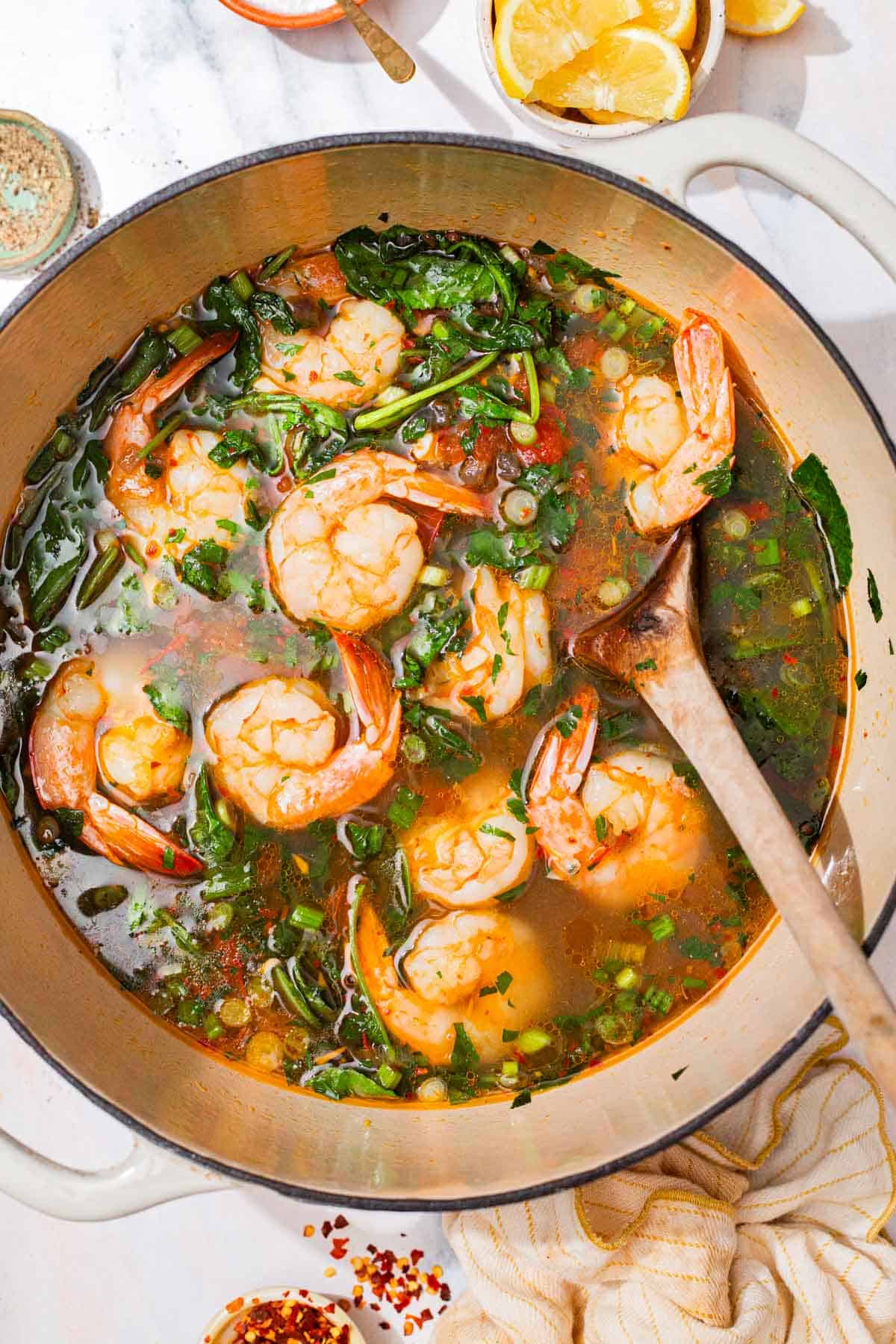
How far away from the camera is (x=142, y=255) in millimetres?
2371

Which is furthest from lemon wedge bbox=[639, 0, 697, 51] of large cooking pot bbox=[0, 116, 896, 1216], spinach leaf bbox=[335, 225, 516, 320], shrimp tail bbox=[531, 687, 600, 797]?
shrimp tail bbox=[531, 687, 600, 797]

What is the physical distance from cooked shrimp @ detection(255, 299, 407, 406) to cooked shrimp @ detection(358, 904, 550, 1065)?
1.19m

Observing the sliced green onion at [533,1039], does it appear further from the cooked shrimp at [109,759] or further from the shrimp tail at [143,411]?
the shrimp tail at [143,411]

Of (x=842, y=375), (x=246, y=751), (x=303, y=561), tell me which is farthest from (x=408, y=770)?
(x=842, y=375)

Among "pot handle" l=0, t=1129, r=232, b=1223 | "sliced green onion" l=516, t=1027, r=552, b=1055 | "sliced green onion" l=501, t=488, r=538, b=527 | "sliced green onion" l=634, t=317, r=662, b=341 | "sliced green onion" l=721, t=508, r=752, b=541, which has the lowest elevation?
"pot handle" l=0, t=1129, r=232, b=1223

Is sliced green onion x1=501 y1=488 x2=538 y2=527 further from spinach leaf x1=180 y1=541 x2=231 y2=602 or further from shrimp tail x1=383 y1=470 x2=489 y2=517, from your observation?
spinach leaf x1=180 y1=541 x2=231 y2=602

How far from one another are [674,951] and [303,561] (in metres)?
1.26

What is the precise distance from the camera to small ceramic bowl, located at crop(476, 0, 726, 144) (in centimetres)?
247

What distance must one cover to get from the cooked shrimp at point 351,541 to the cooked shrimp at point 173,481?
0.13 m

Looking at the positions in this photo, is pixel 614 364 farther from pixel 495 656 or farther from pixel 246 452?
pixel 246 452

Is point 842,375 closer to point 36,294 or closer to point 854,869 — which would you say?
point 854,869

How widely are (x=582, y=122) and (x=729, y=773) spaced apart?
154 cm

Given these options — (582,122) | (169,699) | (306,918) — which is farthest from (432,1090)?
(582,122)

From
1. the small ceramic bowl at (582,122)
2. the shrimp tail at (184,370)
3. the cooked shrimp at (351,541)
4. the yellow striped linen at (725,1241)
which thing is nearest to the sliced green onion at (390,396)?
the cooked shrimp at (351,541)
